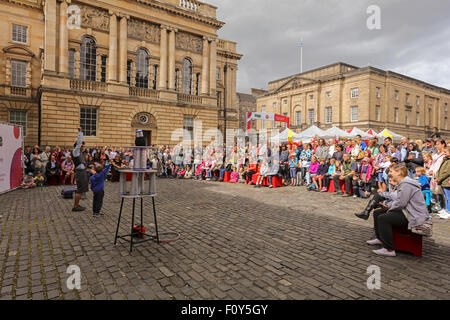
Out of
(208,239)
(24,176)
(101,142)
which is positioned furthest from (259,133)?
(208,239)

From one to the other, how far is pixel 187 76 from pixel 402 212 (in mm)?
30660

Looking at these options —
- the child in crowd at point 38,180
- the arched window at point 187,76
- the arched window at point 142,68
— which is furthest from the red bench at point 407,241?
the arched window at point 187,76

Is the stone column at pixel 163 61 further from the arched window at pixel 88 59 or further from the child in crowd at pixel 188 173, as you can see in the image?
the child in crowd at pixel 188 173

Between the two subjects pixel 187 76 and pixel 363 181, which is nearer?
pixel 363 181

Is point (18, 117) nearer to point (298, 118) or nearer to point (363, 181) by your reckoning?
point (363, 181)

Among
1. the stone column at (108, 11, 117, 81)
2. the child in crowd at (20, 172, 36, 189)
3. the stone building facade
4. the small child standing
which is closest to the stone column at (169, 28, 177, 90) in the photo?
the stone column at (108, 11, 117, 81)

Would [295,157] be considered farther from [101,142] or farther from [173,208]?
[101,142]

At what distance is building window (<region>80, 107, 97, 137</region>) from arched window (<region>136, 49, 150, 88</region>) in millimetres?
5844

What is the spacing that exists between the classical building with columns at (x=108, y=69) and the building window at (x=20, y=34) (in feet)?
0.29

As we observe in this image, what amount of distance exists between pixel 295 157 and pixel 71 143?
21054 mm

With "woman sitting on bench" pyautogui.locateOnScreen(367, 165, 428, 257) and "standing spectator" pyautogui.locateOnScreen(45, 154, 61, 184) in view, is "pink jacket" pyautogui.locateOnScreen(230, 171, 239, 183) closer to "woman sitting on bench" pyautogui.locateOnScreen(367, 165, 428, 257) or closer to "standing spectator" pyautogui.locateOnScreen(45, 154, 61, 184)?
"standing spectator" pyautogui.locateOnScreen(45, 154, 61, 184)

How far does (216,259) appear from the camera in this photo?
463cm

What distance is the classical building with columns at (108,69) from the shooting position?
963 inches

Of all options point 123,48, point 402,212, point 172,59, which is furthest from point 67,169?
point 172,59
